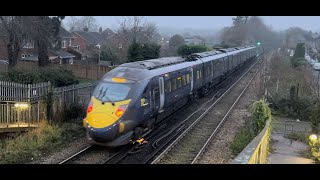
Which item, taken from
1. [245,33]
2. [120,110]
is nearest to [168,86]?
[120,110]

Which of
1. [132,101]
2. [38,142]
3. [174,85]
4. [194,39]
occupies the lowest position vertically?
[38,142]

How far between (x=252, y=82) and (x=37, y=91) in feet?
65.9

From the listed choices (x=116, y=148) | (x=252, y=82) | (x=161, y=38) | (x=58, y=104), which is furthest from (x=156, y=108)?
(x=161, y=38)

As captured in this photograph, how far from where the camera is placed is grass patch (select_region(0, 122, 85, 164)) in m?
11.1

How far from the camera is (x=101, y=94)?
1186 cm

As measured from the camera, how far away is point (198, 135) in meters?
14.1

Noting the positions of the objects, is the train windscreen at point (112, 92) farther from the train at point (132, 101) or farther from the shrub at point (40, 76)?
the shrub at point (40, 76)

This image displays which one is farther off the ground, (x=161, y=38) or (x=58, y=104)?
(x=161, y=38)

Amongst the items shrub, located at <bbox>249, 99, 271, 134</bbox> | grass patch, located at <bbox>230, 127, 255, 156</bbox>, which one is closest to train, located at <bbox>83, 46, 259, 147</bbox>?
grass patch, located at <bbox>230, 127, 255, 156</bbox>

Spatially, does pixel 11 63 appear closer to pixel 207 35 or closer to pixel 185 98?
A: pixel 185 98

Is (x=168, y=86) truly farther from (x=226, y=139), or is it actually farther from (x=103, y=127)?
(x=103, y=127)

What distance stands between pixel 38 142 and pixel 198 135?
583 cm

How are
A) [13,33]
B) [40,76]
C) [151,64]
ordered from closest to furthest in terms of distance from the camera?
[151,64] → [40,76] → [13,33]

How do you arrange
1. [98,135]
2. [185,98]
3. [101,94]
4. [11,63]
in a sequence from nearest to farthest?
1. [98,135]
2. [101,94]
3. [185,98]
4. [11,63]
